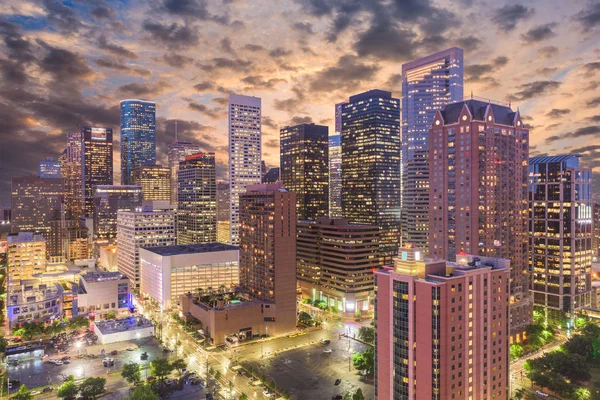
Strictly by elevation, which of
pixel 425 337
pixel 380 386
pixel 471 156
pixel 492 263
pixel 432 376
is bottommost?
pixel 380 386

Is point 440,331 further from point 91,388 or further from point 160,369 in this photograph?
point 91,388

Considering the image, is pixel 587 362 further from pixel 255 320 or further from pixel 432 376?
pixel 255 320

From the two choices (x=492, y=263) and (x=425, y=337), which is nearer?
(x=425, y=337)

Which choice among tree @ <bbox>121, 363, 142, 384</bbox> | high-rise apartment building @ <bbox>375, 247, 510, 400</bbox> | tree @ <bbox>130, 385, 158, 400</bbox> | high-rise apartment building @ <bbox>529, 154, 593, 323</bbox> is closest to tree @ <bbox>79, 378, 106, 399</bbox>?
tree @ <bbox>121, 363, 142, 384</bbox>

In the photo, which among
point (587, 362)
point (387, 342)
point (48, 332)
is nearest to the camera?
point (387, 342)

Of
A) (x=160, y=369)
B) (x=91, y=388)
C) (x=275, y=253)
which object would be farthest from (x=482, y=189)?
(x=91, y=388)

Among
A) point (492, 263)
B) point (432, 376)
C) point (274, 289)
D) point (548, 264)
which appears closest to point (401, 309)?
point (432, 376)

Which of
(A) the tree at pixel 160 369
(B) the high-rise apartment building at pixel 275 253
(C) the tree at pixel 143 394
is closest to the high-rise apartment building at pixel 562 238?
(B) the high-rise apartment building at pixel 275 253
